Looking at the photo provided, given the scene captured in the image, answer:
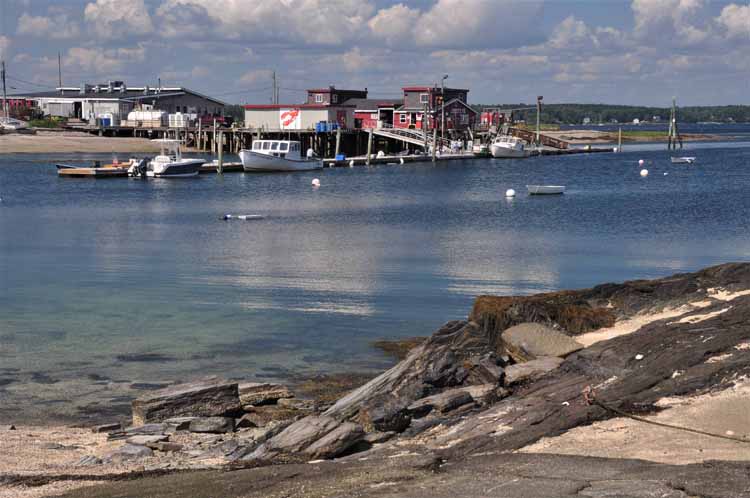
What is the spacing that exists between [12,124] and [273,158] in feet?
163

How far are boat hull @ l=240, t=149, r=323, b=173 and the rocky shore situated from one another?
59.5 m

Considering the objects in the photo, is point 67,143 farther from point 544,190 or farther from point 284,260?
point 284,260

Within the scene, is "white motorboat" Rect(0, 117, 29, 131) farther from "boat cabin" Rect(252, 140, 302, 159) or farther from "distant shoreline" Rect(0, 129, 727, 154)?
"boat cabin" Rect(252, 140, 302, 159)

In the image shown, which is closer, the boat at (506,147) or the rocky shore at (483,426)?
the rocky shore at (483,426)

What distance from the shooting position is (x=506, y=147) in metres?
99.4

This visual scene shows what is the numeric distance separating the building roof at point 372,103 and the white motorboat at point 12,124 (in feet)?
125

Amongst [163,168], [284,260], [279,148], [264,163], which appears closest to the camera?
[284,260]

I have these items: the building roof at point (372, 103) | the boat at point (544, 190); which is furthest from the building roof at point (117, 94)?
the boat at point (544, 190)

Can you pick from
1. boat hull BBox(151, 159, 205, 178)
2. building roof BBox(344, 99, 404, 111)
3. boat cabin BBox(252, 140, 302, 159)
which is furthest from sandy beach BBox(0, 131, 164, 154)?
boat hull BBox(151, 159, 205, 178)

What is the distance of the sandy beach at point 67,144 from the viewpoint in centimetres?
9931

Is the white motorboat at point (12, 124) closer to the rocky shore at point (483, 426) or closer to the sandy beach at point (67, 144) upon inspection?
the sandy beach at point (67, 144)

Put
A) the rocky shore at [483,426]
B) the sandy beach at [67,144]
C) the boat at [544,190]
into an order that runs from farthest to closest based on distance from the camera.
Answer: the sandy beach at [67,144]
the boat at [544,190]
the rocky shore at [483,426]

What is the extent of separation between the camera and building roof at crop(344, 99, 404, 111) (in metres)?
97.8

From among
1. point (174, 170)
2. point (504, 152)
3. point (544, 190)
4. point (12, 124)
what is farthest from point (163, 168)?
point (12, 124)
